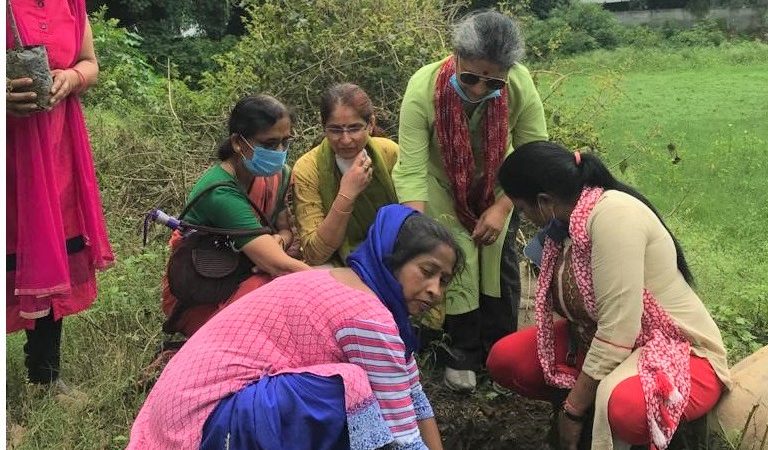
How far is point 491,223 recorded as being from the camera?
10.2ft

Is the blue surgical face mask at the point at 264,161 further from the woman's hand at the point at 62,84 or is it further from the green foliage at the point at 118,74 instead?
the green foliage at the point at 118,74

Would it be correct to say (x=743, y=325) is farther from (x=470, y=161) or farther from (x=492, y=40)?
(x=492, y=40)

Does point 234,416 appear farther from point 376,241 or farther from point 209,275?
point 209,275

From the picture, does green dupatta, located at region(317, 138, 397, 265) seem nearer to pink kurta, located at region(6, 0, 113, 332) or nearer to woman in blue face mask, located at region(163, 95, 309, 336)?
woman in blue face mask, located at region(163, 95, 309, 336)

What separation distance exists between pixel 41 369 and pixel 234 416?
4.76 ft

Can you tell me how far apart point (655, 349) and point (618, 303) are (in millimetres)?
204

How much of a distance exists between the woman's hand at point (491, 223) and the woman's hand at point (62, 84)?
159cm

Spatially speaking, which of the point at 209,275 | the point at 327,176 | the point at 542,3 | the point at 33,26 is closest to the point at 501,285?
the point at 327,176

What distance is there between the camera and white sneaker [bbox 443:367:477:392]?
10.7 ft

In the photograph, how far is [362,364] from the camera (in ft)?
6.64

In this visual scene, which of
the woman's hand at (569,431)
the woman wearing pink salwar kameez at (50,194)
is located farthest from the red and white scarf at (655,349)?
the woman wearing pink salwar kameez at (50,194)

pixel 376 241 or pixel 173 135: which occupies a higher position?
pixel 376 241

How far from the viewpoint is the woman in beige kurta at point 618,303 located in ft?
7.65

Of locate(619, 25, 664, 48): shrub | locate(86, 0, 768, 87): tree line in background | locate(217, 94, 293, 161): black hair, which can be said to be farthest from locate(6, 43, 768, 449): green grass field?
locate(619, 25, 664, 48): shrub
